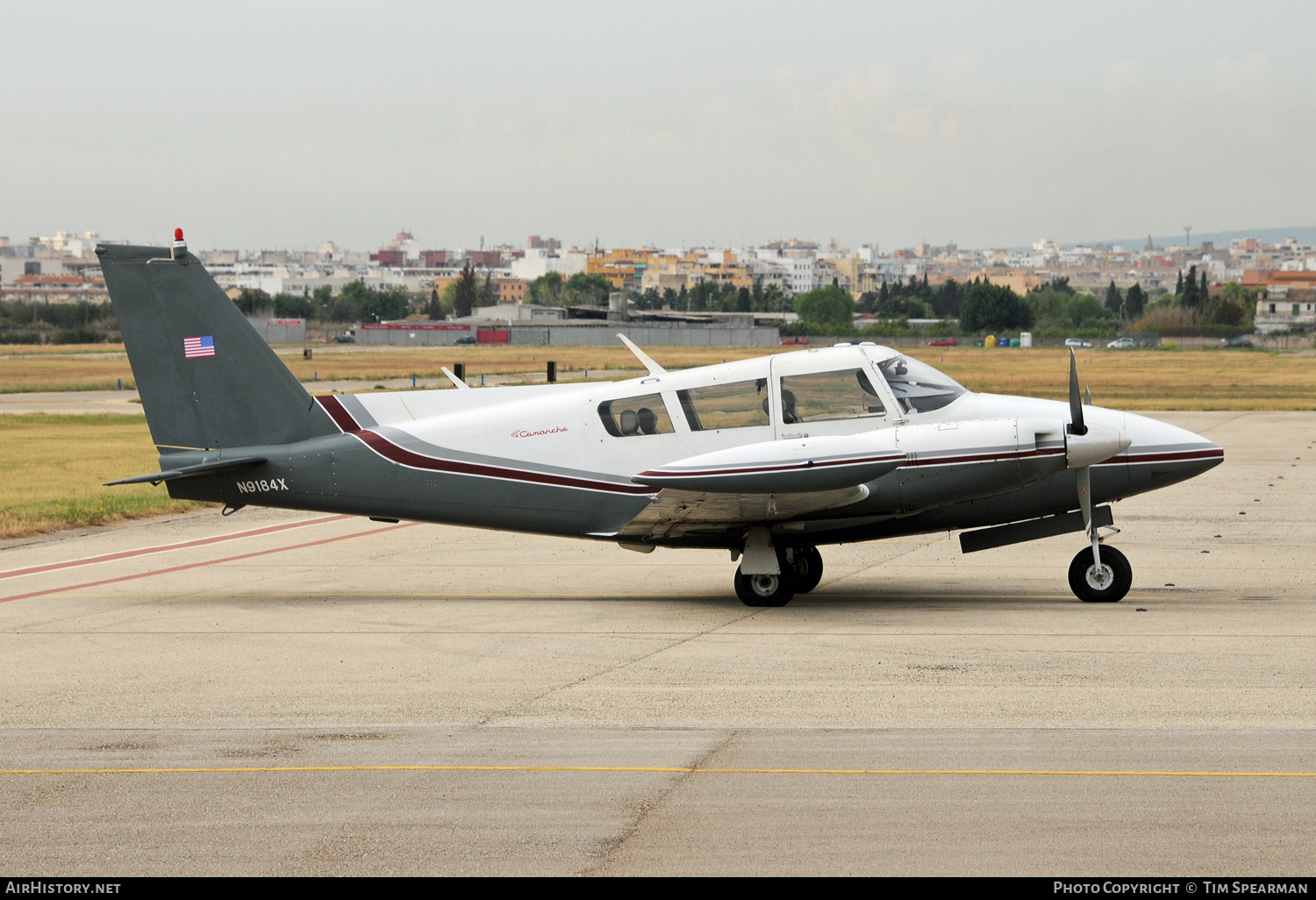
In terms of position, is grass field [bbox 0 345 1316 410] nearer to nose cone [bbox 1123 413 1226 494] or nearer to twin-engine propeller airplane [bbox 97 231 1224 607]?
nose cone [bbox 1123 413 1226 494]

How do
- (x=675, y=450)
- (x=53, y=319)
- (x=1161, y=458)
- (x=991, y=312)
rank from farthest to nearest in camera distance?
(x=53, y=319), (x=991, y=312), (x=675, y=450), (x=1161, y=458)

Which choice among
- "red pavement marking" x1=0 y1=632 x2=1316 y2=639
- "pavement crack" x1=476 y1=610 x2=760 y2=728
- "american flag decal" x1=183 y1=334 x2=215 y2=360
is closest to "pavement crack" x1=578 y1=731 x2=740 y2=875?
"pavement crack" x1=476 y1=610 x2=760 y2=728

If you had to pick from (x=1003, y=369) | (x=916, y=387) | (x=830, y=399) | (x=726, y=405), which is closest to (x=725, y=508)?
(x=726, y=405)

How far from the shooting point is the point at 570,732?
883 centimetres

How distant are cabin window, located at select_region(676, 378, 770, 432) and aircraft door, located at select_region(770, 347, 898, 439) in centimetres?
16

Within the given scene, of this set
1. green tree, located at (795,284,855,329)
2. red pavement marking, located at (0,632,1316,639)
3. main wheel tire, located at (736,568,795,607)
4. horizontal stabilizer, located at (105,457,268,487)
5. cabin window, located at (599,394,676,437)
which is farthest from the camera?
green tree, located at (795,284,855,329)

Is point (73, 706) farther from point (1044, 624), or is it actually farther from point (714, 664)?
point (1044, 624)

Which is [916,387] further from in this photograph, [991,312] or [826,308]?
[826,308]

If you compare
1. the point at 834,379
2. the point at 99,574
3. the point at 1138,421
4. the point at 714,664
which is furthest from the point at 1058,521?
the point at 99,574

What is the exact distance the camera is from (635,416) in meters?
13.9

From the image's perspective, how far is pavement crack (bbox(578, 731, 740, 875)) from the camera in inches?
252

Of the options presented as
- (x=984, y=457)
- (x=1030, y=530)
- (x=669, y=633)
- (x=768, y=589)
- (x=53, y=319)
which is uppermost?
(x=53, y=319)

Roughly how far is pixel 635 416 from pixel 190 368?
4.97 m

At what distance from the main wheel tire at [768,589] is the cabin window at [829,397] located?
5.41 ft
